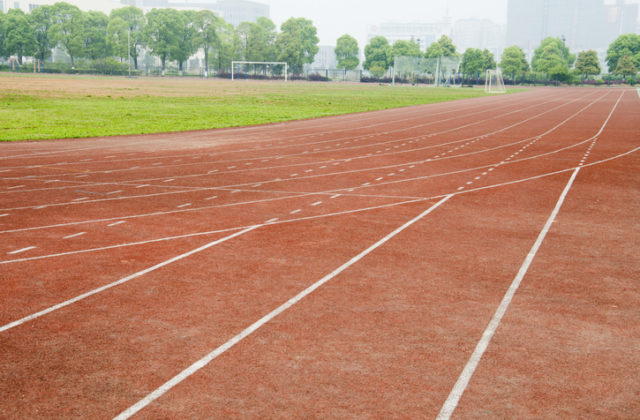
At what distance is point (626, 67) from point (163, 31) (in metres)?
93.8

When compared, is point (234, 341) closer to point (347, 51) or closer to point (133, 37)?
point (133, 37)

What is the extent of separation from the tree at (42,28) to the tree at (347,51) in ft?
205

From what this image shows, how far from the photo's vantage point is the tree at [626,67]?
4798 inches

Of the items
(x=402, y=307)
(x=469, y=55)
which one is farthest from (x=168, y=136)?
(x=469, y=55)

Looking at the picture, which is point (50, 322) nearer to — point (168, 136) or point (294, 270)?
point (294, 270)

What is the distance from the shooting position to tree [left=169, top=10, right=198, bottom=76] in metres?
119

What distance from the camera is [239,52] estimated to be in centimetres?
12700

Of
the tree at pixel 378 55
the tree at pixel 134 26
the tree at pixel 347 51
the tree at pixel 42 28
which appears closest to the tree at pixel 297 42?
the tree at pixel 347 51

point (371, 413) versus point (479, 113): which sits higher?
point (479, 113)

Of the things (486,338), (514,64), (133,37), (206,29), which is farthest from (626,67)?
(486,338)

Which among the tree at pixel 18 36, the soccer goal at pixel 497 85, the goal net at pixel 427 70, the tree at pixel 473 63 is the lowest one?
the soccer goal at pixel 497 85

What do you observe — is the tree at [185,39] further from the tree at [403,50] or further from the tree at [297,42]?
the tree at [403,50]

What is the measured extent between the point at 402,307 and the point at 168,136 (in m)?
16.9

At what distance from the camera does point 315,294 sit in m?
6.62
